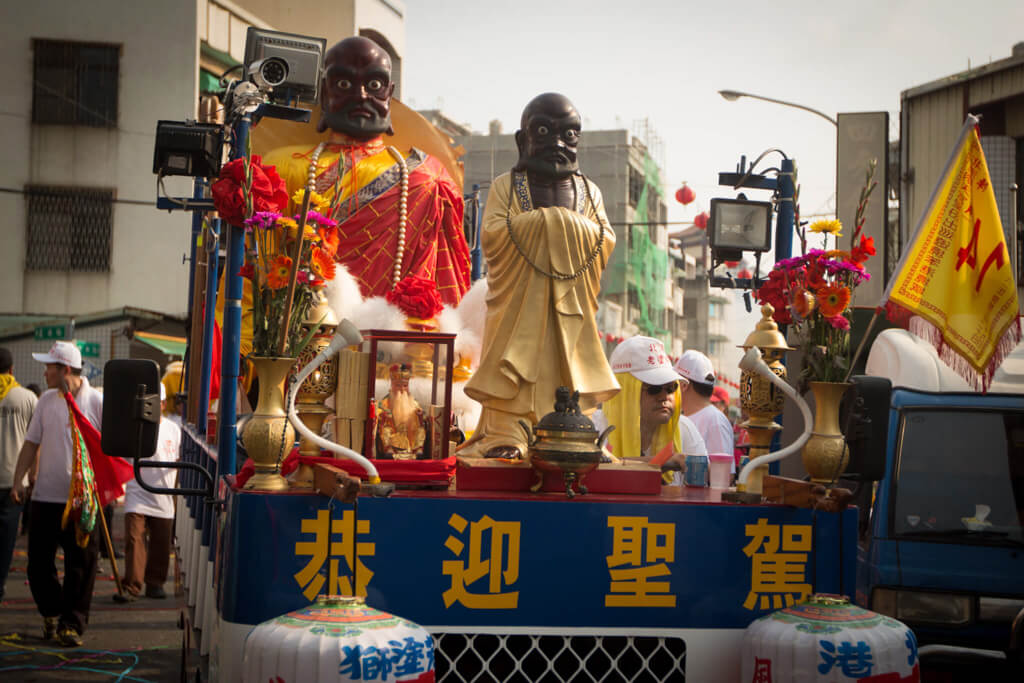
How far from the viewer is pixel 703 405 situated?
6.98 m

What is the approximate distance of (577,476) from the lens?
12.4ft

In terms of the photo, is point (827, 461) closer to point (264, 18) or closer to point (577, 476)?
point (577, 476)

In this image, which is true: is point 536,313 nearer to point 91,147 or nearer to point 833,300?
point 833,300

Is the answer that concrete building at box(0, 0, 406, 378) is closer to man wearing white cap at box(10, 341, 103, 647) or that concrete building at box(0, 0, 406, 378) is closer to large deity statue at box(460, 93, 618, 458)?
man wearing white cap at box(10, 341, 103, 647)

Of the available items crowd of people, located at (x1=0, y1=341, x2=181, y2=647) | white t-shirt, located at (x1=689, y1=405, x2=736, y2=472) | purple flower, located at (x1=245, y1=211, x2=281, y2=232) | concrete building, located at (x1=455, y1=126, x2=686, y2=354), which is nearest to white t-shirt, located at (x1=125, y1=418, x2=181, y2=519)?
crowd of people, located at (x1=0, y1=341, x2=181, y2=647)

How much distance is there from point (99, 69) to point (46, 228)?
10.9ft

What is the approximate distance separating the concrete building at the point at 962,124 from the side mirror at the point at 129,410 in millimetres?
11320

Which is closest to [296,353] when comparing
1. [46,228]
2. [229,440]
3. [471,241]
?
[229,440]

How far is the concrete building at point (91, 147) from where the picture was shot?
20859 millimetres

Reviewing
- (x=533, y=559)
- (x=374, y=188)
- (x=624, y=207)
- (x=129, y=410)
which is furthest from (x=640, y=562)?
(x=624, y=207)

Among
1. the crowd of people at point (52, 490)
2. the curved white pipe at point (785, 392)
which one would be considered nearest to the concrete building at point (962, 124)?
the curved white pipe at point (785, 392)

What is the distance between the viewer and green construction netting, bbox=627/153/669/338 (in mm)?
37281

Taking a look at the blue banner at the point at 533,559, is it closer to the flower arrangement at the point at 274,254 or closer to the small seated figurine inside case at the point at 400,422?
the small seated figurine inside case at the point at 400,422

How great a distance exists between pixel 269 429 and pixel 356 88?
12.8ft
